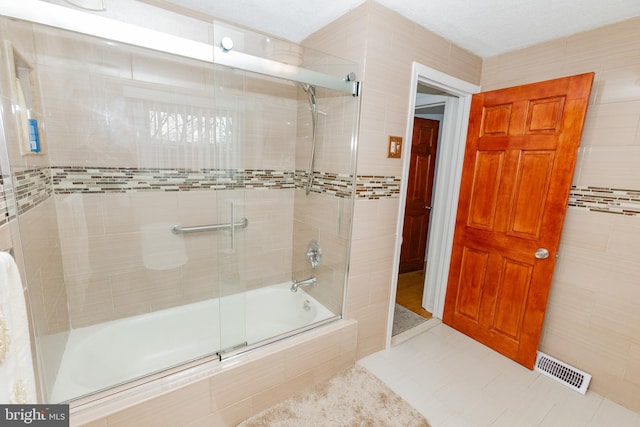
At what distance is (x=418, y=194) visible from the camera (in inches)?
139

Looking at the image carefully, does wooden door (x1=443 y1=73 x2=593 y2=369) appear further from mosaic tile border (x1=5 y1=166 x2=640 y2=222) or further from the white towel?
the white towel

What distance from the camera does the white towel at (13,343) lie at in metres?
0.69

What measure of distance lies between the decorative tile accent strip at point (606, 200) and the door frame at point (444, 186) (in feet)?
2.48

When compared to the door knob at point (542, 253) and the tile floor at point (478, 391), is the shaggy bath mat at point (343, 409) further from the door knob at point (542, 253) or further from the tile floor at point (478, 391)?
the door knob at point (542, 253)

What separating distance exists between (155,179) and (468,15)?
86.0 inches

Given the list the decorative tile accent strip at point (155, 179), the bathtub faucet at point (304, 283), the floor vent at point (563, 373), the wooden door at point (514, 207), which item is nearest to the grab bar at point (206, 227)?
the decorative tile accent strip at point (155, 179)

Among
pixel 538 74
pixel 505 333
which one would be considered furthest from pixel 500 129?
pixel 505 333

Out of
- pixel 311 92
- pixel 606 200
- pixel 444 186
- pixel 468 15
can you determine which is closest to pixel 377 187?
pixel 311 92

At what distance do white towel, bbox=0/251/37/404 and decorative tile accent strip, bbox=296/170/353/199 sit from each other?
1.51 m

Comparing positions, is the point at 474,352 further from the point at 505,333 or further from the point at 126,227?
the point at 126,227

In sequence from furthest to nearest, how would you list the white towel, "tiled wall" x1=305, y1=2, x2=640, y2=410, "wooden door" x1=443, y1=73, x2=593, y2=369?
1. "wooden door" x1=443, y1=73, x2=593, y2=369
2. "tiled wall" x1=305, y1=2, x2=640, y2=410
3. the white towel

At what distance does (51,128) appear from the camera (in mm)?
1483

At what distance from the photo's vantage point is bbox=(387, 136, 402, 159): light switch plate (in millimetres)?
1842

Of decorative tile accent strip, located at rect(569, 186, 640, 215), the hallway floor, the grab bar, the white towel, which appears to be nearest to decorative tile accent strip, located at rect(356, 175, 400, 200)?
the grab bar
